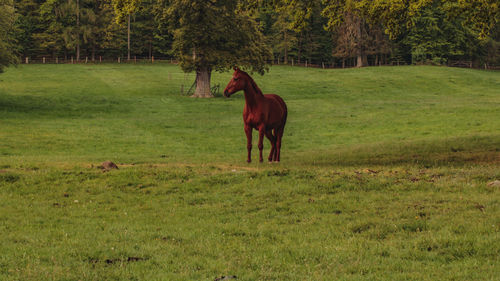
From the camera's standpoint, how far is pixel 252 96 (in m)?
18.3

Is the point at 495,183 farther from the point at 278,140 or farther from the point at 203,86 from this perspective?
the point at 203,86

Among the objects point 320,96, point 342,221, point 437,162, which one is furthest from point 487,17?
point 320,96

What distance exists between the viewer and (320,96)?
58500 mm

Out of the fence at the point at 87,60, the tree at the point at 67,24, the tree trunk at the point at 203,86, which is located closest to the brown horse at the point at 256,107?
the tree trunk at the point at 203,86

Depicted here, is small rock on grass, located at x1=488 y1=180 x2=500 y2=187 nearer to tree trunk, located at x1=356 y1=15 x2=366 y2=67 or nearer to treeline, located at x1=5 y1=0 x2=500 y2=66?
treeline, located at x1=5 y1=0 x2=500 y2=66

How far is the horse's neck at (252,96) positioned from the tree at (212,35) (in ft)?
104

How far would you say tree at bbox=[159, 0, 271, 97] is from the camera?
48.9 meters

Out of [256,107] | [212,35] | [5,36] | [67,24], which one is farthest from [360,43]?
[256,107]

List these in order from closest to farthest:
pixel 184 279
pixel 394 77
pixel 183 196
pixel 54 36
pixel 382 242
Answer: pixel 184 279
pixel 382 242
pixel 183 196
pixel 394 77
pixel 54 36

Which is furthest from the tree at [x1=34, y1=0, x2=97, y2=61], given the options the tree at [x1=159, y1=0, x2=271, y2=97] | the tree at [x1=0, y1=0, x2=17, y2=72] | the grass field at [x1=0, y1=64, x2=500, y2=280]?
the grass field at [x1=0, y1=64, x2=500, y2=280]

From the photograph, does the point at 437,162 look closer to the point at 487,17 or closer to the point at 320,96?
the point at 487,17

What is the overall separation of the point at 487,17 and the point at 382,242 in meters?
16.7

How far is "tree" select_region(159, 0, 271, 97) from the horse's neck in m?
31.6

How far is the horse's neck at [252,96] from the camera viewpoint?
18.1 m
